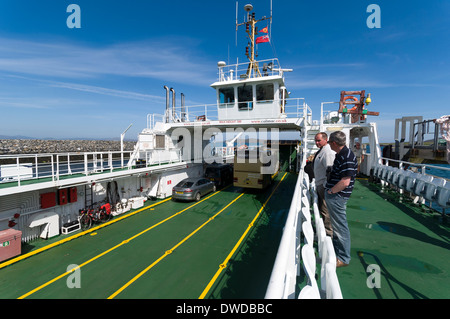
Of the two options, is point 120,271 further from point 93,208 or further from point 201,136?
point 201,136

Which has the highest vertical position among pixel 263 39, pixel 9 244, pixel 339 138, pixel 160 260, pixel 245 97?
pixel 263 39

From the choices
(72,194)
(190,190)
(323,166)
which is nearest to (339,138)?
(323,166)

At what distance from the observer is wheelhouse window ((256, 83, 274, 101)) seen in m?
13.2

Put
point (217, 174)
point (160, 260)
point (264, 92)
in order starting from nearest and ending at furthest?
point (160, 260), point (264, 92), point (217, 174)

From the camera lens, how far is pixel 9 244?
21.6 feet

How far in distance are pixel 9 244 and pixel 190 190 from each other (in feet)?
25.1

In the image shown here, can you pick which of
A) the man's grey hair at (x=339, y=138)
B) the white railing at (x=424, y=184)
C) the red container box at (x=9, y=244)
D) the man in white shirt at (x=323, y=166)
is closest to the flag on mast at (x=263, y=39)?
the white railing at (x=424, y=184)

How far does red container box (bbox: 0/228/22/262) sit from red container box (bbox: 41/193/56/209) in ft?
4.35

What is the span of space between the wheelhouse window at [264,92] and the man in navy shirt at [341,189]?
1087cm

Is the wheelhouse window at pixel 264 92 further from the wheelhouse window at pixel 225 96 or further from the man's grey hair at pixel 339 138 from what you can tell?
the man's grey hair at pixel 339 138

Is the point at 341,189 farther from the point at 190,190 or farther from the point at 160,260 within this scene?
the point at 190,190

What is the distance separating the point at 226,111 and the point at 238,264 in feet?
33.8

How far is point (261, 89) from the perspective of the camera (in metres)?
13.4

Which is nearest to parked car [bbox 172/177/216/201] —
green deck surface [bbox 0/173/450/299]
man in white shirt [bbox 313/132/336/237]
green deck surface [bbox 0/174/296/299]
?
green deck surface [bbox 0/174/296/299]
